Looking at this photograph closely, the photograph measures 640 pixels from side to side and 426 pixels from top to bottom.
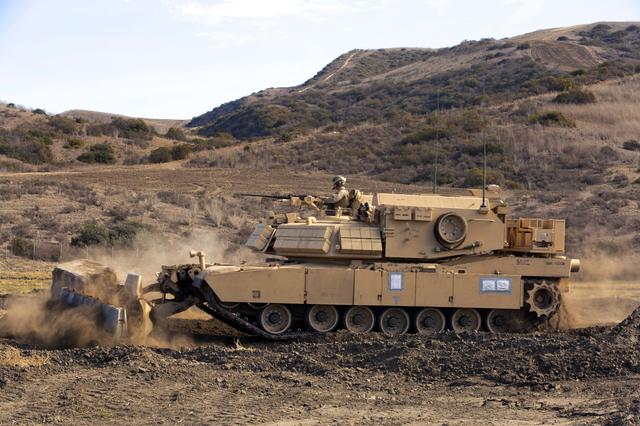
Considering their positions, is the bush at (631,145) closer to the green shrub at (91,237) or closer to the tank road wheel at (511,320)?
the green shrub at (91,237)

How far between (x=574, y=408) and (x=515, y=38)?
316 feet

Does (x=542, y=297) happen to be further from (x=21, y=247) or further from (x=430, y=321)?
(x=21, y=247)

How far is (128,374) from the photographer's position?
1305 cm

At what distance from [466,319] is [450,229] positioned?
176 cm

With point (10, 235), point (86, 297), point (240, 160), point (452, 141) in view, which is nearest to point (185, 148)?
point (240, 160)

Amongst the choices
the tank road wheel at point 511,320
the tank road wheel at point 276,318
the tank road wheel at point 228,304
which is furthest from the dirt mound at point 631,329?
the tank road wheel at point 228,304

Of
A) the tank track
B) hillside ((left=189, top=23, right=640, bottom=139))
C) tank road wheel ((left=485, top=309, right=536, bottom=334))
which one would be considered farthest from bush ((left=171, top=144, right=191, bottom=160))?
tank road wheel ((left=485, top=309, right=536, bottom=334))

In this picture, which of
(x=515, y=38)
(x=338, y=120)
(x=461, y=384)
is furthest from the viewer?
(x=515, y=38)

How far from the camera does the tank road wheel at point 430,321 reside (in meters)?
17.9

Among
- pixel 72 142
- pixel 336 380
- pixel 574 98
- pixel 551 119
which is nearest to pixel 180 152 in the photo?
pixel 72 142

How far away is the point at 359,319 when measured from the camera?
17.9 meters

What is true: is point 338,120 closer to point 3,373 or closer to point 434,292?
point 434,292

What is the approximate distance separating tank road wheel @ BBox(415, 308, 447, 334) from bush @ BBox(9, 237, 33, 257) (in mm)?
17776

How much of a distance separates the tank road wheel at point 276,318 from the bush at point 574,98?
154 ft
